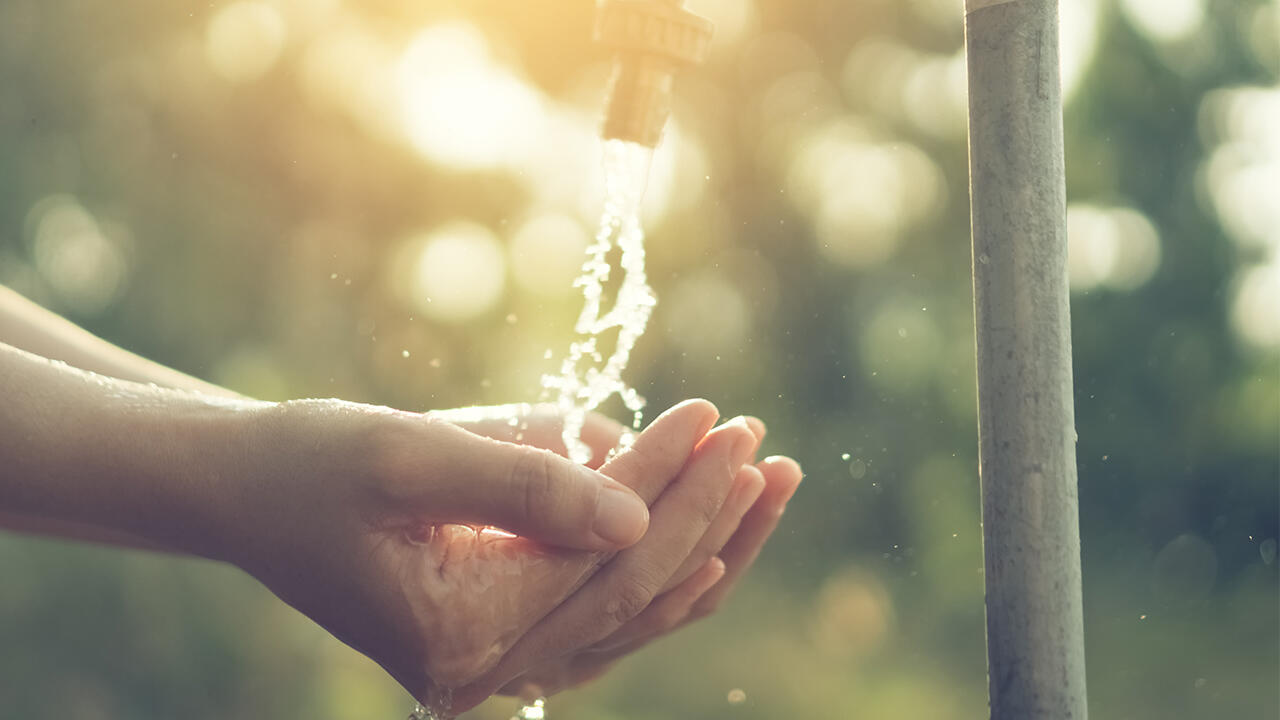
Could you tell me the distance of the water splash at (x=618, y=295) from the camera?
2.60 ft

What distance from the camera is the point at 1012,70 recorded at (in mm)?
519

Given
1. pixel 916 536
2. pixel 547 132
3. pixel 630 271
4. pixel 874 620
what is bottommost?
pixel 630 271

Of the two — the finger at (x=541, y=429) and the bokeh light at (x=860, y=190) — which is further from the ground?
the bokeh light at (x=860, y=190)

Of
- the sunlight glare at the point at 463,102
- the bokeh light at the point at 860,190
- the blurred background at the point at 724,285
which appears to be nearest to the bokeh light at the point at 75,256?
the blurred background at the point at 724,285

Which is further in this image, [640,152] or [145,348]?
[145,348]

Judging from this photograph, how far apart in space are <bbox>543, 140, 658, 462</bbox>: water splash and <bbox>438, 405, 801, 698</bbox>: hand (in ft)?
0.12

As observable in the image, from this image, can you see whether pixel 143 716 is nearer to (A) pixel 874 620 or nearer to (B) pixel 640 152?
(A) pixel 874 620

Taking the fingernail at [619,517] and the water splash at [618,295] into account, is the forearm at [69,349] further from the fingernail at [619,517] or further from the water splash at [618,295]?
the fingernail at [619,517]

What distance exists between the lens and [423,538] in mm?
692

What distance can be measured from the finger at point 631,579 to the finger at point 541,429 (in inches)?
13.6

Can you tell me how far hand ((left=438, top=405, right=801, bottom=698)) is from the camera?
35.0 inches

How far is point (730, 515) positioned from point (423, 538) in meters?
0.29

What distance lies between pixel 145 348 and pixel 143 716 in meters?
1.73

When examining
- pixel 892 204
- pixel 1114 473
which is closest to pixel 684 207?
pixel 892 204
